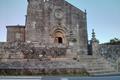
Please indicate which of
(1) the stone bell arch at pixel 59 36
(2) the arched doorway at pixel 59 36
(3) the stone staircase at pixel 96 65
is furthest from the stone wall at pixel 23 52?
(2) the arched doorway at pixel 59 36

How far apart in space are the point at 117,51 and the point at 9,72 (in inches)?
589

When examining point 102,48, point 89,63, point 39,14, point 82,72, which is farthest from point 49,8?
point 82,72

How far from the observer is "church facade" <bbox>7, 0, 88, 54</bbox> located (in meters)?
35.8

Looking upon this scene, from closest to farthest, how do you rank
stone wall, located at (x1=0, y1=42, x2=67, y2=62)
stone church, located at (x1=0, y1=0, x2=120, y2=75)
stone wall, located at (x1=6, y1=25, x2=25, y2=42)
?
stone church, located at (x1=0, y1=0, x2=120, y2=75), stone wall, located at (x1=0, y1=42, x2=67, y2=62), stone wall, located at (x1=6, y1=25, x2=25, y2=42)

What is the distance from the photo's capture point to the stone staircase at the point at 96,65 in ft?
75.0

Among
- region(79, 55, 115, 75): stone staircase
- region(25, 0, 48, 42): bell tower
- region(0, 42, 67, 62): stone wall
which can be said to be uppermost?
region(25, 0, 48, 42): bell tower

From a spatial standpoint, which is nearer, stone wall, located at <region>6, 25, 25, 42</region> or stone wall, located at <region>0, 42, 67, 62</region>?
stone wall, located at <region>0, 42, 67, 62</region>

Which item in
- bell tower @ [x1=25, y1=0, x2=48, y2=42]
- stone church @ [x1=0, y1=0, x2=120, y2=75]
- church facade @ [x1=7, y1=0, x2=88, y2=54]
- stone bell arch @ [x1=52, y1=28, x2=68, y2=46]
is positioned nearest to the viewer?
stone church @ [x1=0, y1=0, x2=120, y2=75]

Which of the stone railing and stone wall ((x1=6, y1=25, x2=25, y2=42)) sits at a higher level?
stone wall ((x1=6, y1=25, x2=25, y2=42))

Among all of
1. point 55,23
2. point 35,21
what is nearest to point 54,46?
point 35,21

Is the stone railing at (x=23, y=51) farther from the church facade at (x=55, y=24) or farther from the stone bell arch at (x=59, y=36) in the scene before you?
the stone bell arch at (x=59, y=36)

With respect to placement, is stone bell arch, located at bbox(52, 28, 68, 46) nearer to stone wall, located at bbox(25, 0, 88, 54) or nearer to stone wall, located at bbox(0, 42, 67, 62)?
stone wall, located at bbox(25, 0, 88, 54)

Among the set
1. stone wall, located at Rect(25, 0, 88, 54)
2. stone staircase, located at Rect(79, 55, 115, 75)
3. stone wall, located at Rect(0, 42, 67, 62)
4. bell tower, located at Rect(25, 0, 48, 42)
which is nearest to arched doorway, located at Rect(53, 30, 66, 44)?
stone wall, located at Rect(25, 0, 88, 54)

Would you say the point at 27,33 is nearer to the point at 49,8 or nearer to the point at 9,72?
the point at 49,8
